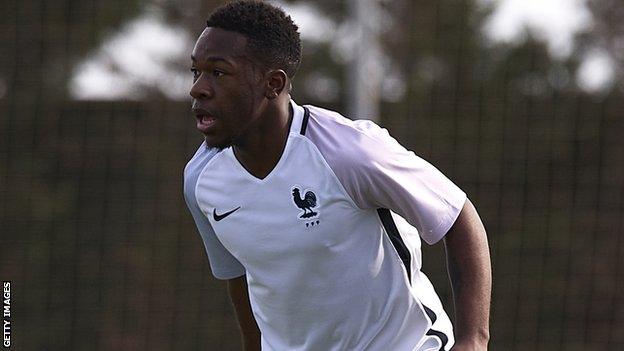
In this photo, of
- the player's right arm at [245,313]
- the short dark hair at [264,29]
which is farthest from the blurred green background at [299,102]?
the short dark hair at [264,29]

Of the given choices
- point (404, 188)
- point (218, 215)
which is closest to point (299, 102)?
point (218, 215)

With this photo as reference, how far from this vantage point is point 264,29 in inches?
145

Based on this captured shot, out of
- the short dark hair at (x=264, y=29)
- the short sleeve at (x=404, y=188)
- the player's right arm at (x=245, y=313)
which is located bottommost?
the player's right arm at (x=245, y=313)

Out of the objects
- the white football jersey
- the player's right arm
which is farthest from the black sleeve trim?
the player's right arm

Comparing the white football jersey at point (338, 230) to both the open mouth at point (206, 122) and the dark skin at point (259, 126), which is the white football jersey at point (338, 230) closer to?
the dark skin at point (259, 126)

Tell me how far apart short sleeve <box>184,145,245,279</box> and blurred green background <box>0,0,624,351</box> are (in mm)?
3577

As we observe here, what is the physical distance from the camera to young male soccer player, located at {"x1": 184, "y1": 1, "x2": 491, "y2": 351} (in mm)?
3557

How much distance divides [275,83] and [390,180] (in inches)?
19.2

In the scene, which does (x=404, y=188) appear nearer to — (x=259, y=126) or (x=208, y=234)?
(x=259, y=126)

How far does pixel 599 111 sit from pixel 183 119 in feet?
8.42

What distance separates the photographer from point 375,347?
147 inches

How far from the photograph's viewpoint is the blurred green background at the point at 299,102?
25.2ft

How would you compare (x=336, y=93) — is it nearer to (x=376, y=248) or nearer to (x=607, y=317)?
(x=607, y=317)

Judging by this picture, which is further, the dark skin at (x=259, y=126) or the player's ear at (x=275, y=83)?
the player's ear at (x=275, y=83)
